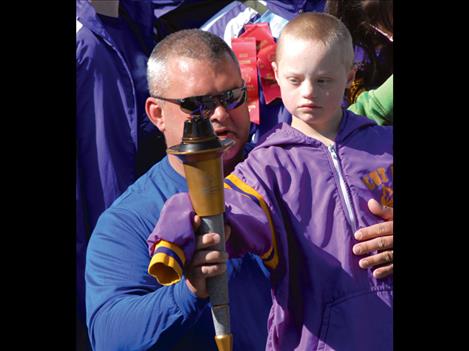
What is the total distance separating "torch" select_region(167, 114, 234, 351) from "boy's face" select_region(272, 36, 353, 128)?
0.87 ft

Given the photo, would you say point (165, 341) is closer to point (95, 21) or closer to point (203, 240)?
point (203, 240)

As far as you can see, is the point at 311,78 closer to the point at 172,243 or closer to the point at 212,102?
the point at 212,102

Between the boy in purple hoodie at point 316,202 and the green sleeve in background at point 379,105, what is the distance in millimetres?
453

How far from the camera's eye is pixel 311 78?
1.60 meters

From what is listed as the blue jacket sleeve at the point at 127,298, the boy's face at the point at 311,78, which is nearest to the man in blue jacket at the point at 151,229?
the blue jacket sleeve at the point at 127,298

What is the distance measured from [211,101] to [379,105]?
2.00 ft

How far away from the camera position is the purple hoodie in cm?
157

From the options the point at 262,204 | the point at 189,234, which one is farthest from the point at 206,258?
the point at 262,204
